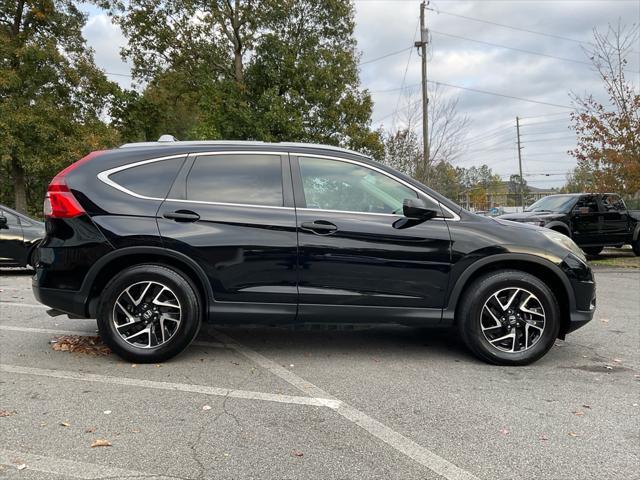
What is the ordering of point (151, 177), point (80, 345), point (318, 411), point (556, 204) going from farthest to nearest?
point (556, 204) < point (80, 345) < point (151, 177) < point (318, 411)

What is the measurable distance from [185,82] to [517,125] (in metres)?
49.4

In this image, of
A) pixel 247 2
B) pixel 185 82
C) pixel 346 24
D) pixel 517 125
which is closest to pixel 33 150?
pixel 185 82

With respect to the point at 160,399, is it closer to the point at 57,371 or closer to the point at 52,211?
the point at 57,371

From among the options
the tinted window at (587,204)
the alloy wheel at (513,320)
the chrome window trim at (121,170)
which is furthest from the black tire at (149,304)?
the tinted window at (587,204)

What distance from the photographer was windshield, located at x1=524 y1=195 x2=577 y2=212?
12922 millimetres

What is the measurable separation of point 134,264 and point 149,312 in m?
0.42

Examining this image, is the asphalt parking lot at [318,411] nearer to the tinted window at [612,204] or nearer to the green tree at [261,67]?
the tinted window at [612,204]

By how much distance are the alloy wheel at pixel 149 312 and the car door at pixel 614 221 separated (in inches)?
496

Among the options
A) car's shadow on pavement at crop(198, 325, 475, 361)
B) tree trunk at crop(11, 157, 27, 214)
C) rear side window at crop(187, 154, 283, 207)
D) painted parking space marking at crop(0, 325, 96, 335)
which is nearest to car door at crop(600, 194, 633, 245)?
car's shadow on pavement at crop(198, 325, 475, 361)

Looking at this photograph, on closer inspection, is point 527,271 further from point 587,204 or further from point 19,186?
point 19,186

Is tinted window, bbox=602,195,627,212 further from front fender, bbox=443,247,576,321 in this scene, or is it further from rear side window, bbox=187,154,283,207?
rear side window, bbox=187,154,283,207

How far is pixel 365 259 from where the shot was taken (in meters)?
4.16

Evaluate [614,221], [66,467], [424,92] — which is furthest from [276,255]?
[424,92]

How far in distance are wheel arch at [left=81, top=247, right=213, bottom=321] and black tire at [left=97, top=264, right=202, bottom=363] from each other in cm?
6
